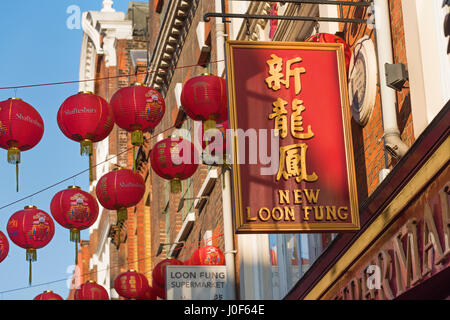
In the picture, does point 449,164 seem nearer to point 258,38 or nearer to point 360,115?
point 360,115

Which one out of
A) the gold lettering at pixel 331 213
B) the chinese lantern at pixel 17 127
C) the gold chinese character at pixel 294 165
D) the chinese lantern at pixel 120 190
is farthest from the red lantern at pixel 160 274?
the gold lettering at pixel 331 213

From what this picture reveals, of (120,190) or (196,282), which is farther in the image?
(120,190)

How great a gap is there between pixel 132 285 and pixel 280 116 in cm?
1083

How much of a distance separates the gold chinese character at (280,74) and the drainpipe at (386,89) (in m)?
0.77

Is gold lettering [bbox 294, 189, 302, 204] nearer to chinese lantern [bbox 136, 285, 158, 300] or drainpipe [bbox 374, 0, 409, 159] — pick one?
drainpipe [bbox 374, 0, 409, 159]

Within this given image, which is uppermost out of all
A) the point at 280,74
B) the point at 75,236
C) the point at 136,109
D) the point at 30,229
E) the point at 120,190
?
the point at 136,109

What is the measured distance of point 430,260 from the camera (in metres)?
7.22

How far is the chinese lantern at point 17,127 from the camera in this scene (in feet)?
43.8

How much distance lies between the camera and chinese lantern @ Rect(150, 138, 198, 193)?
13992mm

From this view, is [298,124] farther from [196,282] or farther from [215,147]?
[196,282]

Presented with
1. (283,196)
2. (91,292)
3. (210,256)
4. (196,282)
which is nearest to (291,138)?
(283,196)

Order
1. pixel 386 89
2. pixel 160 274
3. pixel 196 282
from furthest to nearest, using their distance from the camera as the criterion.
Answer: pixel 160 274 → pixel 196 282 → pixel 386 89

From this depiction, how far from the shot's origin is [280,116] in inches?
358

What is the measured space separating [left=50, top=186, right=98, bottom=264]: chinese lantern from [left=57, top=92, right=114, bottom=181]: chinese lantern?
272 centimetres
